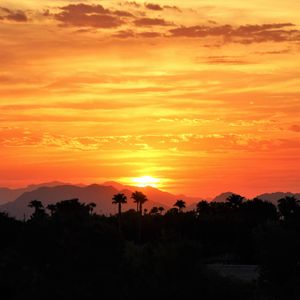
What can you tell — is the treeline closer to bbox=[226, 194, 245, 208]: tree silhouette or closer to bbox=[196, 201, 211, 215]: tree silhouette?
bbox=[196, 201, 211, 215]: tree silhouette

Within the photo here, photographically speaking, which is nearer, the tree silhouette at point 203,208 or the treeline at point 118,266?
the treeline at point 118,266

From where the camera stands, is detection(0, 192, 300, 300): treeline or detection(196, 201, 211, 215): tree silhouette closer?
detection(0, 192, 300, 300): treeline

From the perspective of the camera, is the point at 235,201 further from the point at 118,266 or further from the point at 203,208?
the point at 118,266

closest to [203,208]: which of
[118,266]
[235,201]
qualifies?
[235,201]

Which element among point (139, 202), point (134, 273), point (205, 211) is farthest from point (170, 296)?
point (139, 202)

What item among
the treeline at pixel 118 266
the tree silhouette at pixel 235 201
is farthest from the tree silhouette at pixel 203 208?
the treeline at pixel 118 266

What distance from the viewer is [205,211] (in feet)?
515

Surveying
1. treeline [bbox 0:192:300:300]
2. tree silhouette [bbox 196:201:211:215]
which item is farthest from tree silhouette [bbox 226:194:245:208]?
treeline [bbox 0:192:300:300]

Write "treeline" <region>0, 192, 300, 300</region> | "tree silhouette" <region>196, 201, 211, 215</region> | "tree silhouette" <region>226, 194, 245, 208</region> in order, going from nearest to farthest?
"treeline" <region>0, 192, 300, 300</region> → "tree silhouette" <region>196, 201, 211, 215</region> → "tree silhouette" <region>226, 194, 245, 208</region>

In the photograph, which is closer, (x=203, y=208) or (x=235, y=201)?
(x=235, y=201)

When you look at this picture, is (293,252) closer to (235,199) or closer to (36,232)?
(36,232)

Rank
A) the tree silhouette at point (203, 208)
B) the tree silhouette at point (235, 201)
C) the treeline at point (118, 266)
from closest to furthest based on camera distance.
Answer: the treeline at point (118, 266)
the tree silhouette at point (203, 208)
the tree silhouette at point (235, 201)

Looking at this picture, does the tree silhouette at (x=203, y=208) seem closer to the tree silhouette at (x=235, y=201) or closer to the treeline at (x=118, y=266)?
the tree silhouette at (x=235, y=201)

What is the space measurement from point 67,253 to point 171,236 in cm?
949
